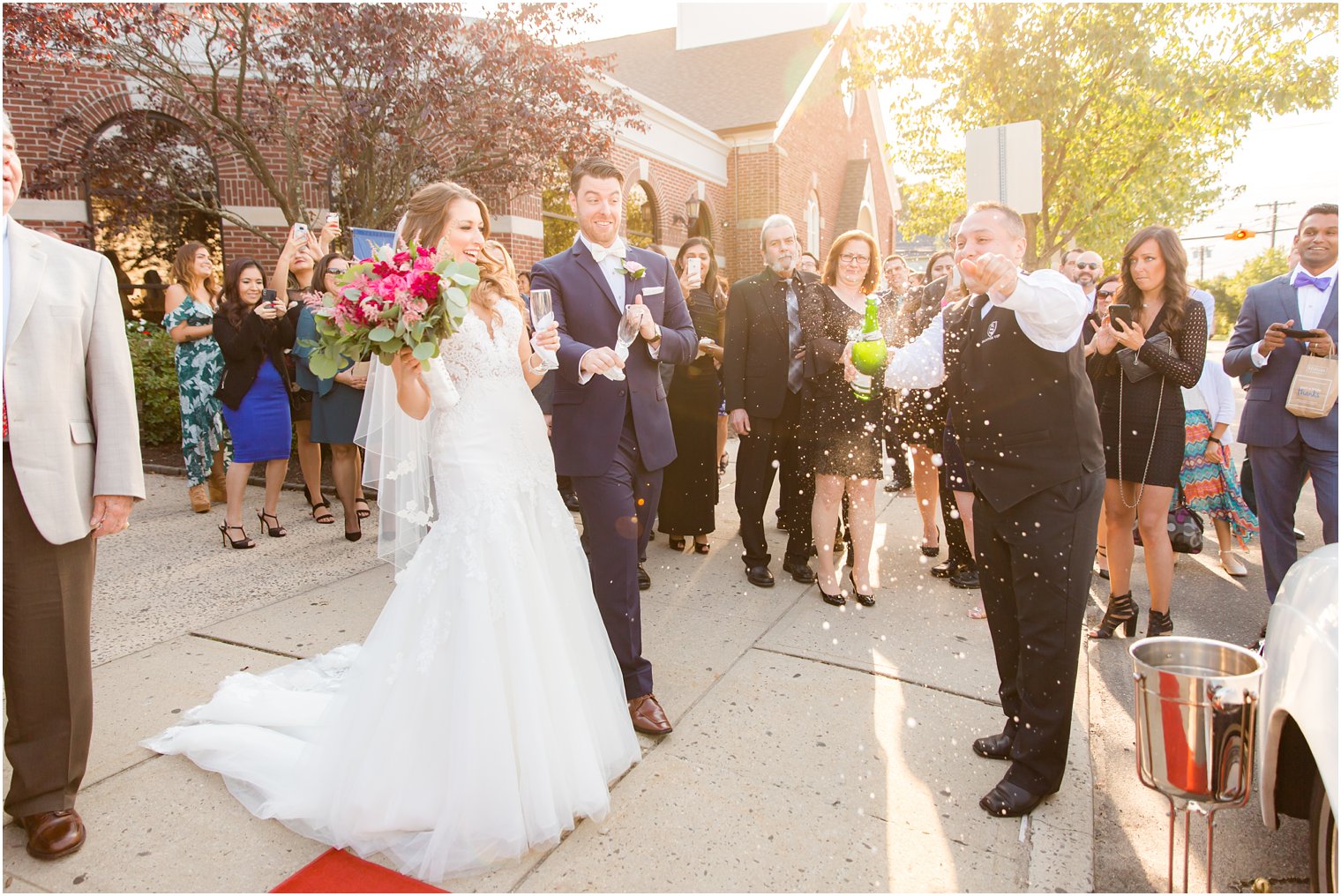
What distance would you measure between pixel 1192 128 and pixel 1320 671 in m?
17.0

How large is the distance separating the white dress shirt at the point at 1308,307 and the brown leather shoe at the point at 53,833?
5.83 m

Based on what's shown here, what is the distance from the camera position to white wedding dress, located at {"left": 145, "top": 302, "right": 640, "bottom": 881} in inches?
103

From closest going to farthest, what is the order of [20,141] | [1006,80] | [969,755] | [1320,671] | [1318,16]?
[1320,671]
[969,755]
[20,141]
[1318,16]
[1006,80]

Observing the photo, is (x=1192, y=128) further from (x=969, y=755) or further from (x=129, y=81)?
(x=129, y=81)

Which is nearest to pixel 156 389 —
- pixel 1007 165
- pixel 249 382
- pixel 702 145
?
pixel 249 382

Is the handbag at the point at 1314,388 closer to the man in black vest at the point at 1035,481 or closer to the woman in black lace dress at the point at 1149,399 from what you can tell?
the woman in black lace dress at the point at 1149,399

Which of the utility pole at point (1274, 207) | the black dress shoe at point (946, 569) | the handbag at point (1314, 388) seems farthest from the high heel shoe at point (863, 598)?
the utility pole at point (1274, 207)

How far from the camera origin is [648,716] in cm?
345

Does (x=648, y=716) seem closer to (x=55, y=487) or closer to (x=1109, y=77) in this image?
(x=55, y=487)

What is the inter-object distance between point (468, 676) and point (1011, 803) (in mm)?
1964

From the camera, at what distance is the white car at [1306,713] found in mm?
1955

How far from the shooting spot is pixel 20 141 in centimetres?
995

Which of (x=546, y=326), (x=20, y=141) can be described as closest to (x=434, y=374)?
(x=546, y=326)

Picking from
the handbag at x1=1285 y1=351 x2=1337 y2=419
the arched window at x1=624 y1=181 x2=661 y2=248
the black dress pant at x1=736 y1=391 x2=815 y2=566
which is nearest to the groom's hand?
the black dress pant at x1=736 y1=391 x2=815 y2=566
